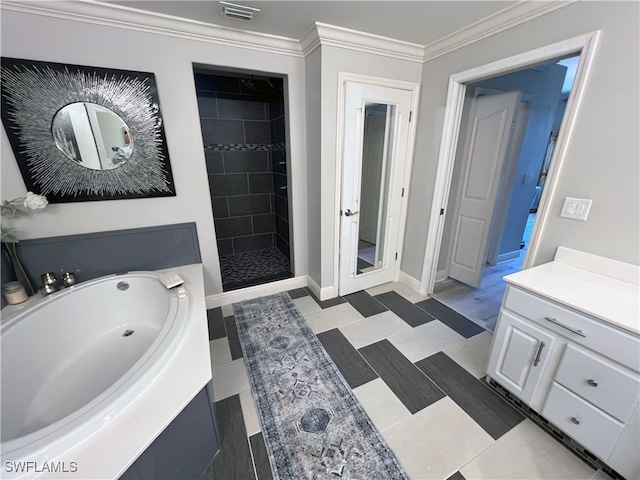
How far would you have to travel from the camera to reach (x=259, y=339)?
208 cm

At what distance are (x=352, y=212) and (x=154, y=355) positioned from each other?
187cm

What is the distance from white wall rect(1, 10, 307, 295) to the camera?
1.57m

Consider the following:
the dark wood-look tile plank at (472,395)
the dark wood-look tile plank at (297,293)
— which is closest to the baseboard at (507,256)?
the dark wood-look tile plank at (472,395)

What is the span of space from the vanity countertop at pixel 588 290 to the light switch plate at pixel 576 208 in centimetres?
29

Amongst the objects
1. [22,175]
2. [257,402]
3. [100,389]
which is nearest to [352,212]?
[257,402]

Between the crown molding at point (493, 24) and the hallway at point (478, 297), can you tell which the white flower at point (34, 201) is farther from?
the hallway at point (478, 297)

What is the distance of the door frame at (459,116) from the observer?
4.60 feet

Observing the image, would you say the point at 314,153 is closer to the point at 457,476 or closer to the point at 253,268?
the point at 253,268

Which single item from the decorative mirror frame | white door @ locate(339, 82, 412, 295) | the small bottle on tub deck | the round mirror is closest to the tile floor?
white door @ locate(339, 82, 412, 295)

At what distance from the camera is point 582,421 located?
1221 millimetres

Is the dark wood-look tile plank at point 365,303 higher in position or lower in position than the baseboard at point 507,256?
lower

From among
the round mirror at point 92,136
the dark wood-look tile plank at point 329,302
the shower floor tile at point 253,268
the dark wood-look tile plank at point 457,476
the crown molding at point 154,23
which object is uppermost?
the crown molding at point 154,23

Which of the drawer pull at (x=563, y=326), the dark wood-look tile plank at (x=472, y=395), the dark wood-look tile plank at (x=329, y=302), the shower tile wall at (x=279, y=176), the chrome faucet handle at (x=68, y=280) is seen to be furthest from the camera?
the shower tile wall at (x=279, y=176)

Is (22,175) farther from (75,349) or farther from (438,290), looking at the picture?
(438,290)
